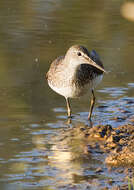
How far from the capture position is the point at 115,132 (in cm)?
739

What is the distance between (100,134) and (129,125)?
634 millimetres

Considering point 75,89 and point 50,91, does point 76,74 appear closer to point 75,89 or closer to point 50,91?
point 75,89

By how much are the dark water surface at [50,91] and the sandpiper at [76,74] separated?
1.52ft

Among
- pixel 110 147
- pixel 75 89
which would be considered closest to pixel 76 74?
pixel 75 89

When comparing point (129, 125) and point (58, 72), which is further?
point (58, 72)

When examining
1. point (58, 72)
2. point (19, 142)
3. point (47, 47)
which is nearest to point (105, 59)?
point (47, 47)

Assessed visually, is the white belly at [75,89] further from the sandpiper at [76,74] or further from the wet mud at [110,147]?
the wet mud at [110,147]

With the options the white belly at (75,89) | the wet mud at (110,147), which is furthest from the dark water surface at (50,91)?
the white belly at (75,89)

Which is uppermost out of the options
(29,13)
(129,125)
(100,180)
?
(100,180)

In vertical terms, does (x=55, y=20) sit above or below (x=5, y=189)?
below

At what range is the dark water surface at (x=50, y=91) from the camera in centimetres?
611

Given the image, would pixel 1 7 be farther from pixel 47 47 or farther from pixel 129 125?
pixel 129 125

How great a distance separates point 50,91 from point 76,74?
1447 mm

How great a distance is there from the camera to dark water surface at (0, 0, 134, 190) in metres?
6.11
